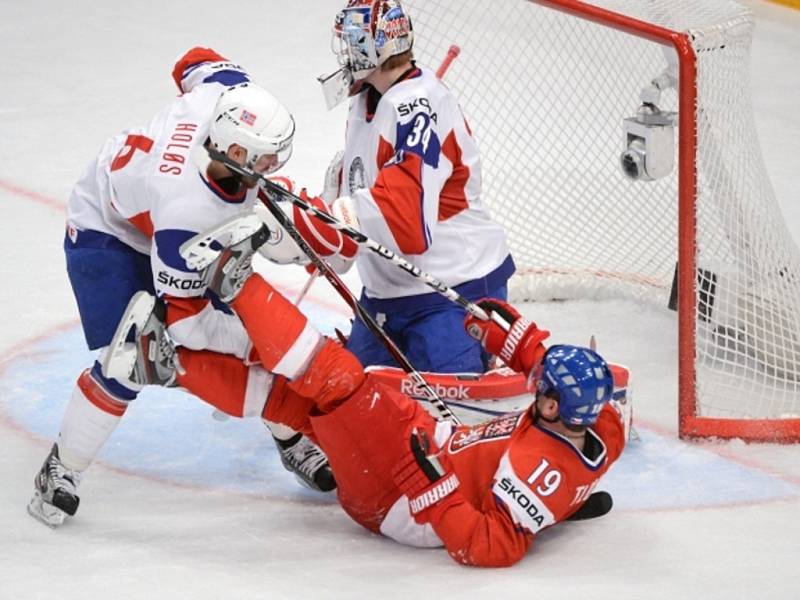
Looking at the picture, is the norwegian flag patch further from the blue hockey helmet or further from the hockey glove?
the blue hockey helmet

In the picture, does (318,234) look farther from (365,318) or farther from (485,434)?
(485,434)

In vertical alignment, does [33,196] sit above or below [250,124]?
below

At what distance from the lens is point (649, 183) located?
5.09 meters

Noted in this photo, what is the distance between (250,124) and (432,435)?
2.58 ft

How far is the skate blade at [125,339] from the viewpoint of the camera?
11.0 feet

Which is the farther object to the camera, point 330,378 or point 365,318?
point 365,318

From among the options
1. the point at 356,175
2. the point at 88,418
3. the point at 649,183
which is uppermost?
the point at 356,175

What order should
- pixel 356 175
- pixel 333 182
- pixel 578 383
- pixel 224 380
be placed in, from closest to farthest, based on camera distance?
pixel 578 383, pixel 224 380, pixel 356 175, pixel 333 182

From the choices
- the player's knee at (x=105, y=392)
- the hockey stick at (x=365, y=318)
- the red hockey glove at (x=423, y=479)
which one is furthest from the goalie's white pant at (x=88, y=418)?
the red hockey glove at (x=423, y=479)

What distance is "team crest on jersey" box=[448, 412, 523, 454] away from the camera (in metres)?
3.38

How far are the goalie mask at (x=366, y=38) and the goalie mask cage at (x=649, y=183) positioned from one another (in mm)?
664

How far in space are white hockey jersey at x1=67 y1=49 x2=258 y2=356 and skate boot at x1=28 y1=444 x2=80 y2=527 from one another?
16.4 inches

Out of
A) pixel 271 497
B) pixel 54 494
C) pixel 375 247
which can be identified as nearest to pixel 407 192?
pixel 375 247

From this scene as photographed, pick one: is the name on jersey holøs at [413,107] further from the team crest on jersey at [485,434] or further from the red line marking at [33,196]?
the red line marking at [33,196]
